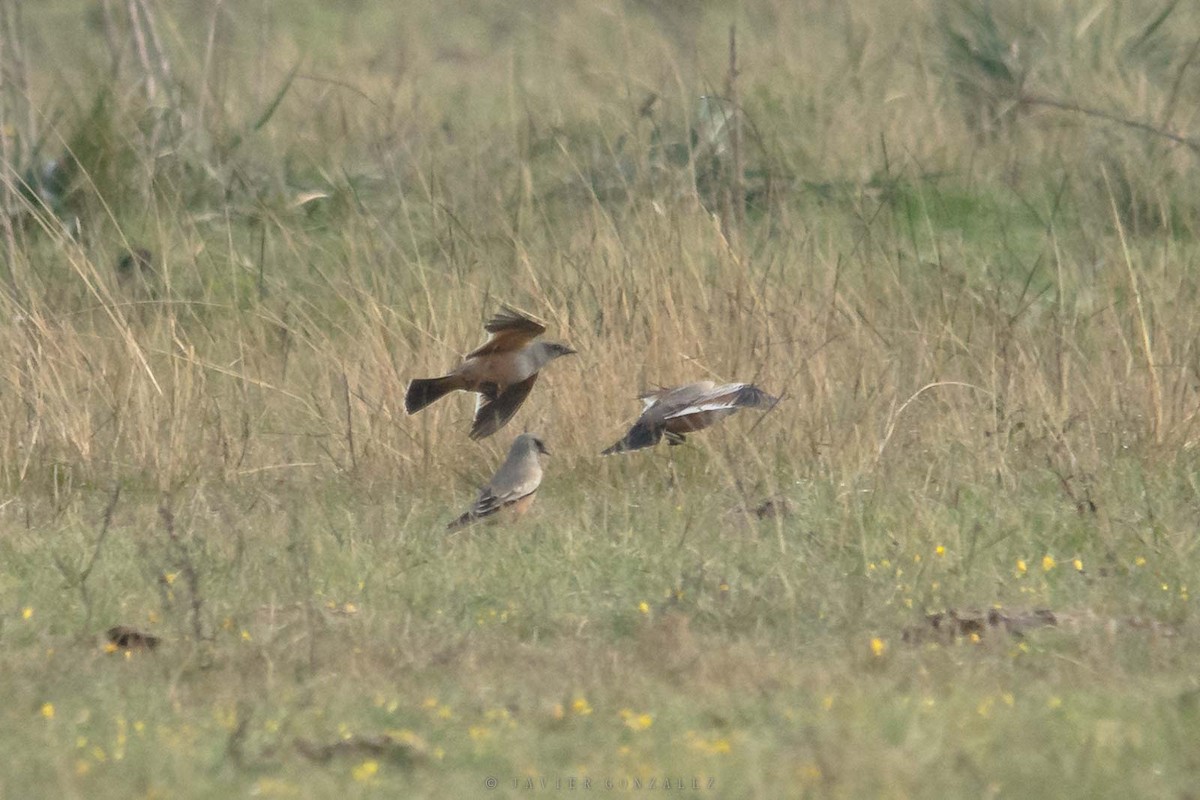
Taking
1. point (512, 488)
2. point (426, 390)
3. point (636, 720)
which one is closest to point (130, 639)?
point (512, 488)

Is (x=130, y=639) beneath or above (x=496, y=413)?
above

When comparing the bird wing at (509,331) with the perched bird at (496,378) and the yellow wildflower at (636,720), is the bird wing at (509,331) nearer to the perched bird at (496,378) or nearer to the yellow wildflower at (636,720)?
the perched bird at (496,378)

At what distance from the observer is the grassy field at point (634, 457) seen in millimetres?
3998

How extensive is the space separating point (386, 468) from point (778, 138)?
4.74 m

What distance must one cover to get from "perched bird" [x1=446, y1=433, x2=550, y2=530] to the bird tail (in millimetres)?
582

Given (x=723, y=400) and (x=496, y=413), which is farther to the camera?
(x=496, y=413)

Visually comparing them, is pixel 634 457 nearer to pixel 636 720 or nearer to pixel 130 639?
pixel 130 639

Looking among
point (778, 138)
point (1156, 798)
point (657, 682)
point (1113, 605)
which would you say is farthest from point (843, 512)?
point (778, 138)

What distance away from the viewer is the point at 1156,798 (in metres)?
3.50

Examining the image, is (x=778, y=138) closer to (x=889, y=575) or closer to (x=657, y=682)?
(x=889, y=575)

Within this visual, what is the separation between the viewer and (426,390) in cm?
675

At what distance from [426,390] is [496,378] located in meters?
0.25

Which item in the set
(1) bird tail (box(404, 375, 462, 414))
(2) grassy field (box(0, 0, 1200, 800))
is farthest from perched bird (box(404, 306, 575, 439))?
(2) grassy field (box(0, 0, 1200, 800))

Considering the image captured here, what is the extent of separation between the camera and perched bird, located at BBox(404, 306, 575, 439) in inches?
262
